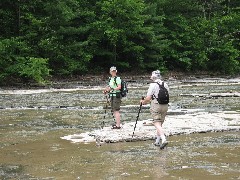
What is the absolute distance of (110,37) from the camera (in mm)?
46375

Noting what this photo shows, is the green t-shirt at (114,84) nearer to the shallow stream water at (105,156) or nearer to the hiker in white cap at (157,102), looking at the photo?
the shallow stream water at (105,156)

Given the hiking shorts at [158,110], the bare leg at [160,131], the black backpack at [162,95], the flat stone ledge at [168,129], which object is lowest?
the flat stone ledge at [168,129]

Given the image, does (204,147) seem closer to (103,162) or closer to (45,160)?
(103,162)

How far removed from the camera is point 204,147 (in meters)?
10.9

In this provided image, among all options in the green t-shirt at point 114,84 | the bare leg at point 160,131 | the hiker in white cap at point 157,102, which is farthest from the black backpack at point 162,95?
the green t-shirt at point 114,84

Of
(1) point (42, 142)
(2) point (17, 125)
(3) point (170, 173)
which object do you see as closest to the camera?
(3) point (170, 173)

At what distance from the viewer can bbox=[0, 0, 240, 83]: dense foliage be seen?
41.0 metres

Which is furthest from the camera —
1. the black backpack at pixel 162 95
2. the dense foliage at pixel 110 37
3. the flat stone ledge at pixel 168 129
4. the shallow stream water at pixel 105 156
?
the dense foliage at pixel 110 37

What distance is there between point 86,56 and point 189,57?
16377 millimetres

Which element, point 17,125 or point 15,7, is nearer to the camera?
point 17,125

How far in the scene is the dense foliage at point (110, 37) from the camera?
135 ft

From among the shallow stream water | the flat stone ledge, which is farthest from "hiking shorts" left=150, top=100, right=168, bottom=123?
the flat stone ledge

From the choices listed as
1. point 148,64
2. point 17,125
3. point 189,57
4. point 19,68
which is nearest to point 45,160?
point 17,125

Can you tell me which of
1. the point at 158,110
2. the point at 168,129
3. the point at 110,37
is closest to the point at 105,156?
the point at 158,110
